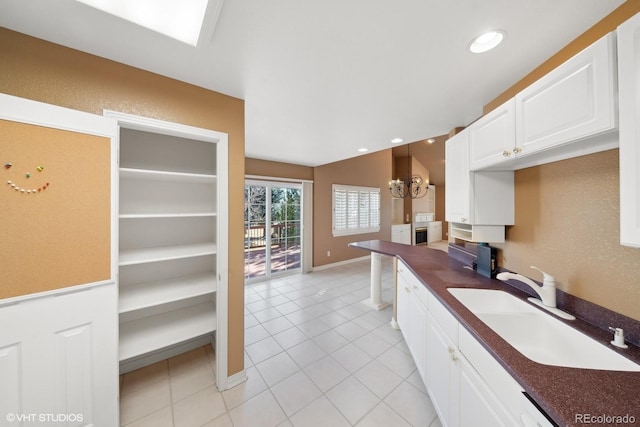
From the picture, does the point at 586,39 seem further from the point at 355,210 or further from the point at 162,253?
the point at 355,210

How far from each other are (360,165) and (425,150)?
76.7 inches

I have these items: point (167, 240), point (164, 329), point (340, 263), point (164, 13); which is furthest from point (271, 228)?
point (164, 13)

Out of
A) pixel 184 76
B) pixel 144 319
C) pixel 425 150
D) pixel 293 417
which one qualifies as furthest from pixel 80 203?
pixel 425 150

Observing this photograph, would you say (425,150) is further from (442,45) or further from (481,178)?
(442,45)

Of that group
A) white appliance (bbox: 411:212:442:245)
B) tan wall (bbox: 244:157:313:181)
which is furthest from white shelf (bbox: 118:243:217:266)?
white appliance (bbox: 411:212:442:245)

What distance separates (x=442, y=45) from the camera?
1.26 m

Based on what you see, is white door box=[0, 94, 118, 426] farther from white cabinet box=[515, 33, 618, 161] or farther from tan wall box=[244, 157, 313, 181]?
tan wall box=[244, 157, 313, 181]

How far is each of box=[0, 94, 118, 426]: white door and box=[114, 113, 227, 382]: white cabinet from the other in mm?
252

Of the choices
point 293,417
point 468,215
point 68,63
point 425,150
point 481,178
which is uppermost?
point 425,150

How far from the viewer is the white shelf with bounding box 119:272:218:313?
5.23 ft

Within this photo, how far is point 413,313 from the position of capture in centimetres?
197

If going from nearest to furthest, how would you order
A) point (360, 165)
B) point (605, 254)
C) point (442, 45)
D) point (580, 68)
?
1. point (580, 68)
2. point (605, 254)
3. point (442, 45)
4. point (360, 165)

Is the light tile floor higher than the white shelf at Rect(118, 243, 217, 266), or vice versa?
the white shelf at Rect(118, 243, 217, 266)

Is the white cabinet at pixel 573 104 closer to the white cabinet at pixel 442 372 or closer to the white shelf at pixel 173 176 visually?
the white cabinet at pixel 442 372
